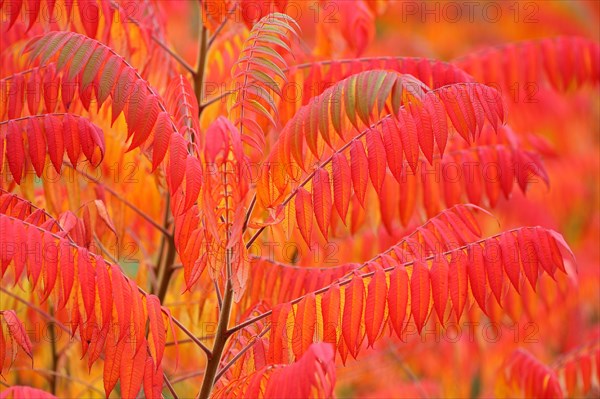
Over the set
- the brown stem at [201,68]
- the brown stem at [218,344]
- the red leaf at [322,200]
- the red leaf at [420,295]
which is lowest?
the brown stem at [218,344]

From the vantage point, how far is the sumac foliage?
7.36 ft

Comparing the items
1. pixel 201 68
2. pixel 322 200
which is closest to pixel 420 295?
pixel 322 200

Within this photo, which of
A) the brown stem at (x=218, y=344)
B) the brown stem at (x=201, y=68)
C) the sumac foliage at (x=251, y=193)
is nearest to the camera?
the sumac foliage at (x=251, y=193)

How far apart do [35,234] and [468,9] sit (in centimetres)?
971

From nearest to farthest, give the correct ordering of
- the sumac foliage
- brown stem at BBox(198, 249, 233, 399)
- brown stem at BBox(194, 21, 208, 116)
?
the sumac foliage
brown stem at BBox(198, 249, 233, 399)
brown stem at BBox(194, 21, 208, 116)

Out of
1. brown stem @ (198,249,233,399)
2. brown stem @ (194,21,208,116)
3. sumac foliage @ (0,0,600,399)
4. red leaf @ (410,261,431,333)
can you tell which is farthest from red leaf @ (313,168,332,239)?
brown stem @ (194,21,208,116)

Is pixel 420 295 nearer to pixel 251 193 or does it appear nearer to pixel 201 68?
pixel 251 193

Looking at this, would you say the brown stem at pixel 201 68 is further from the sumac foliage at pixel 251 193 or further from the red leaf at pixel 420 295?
the red leaf at pixel 420 295

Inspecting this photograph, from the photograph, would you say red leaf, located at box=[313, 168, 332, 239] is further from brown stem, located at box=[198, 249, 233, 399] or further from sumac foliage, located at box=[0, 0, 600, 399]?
brown stem, located at box=[198, 249, 233, 399]

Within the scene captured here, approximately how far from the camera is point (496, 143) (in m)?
3.48

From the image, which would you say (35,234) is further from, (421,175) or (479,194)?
(479,194)

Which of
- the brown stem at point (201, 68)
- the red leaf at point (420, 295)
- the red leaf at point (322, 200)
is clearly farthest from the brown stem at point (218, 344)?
the brown stem at point (201, 68)

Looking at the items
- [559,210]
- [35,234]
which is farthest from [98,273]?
[559,210]

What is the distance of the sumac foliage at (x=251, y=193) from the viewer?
7.36ft
